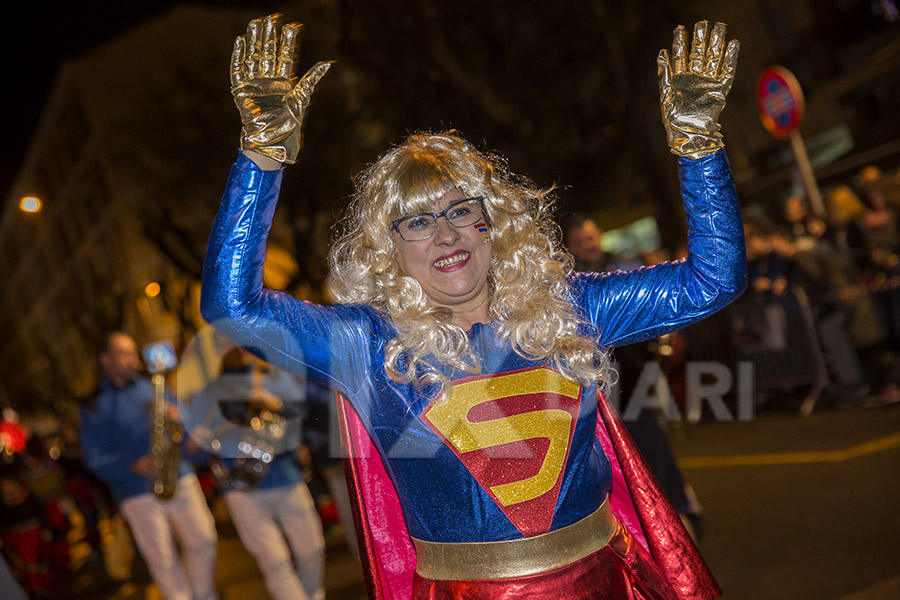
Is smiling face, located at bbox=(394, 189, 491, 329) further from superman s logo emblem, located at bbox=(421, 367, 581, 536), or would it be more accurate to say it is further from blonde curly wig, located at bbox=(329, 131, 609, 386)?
superman s logo emblem, located at bbox=(421, 367, 581, 536)

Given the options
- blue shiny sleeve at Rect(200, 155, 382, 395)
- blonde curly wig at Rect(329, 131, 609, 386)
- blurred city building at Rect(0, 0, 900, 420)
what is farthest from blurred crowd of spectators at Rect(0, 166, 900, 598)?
blue shiny sleeve at Rect(200, 155, 382, 395)

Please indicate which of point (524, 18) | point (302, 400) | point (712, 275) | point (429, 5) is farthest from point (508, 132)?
point (712, 275)

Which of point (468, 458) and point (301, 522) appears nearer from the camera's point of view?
point (468, 458)

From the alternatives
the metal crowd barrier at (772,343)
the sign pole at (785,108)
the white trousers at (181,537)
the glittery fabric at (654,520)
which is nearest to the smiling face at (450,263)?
the glittery fabric at (654,520)

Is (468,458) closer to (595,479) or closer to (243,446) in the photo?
(595,479)

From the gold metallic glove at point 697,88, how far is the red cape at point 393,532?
93 cm

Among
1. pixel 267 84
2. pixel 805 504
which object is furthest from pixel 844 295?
pixel 267 84

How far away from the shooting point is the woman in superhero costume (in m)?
1.99

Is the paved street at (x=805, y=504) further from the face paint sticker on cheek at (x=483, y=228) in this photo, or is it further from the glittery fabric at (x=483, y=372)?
the face paint sticker on cheek at (x=483, y=228)

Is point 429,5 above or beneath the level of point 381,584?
above

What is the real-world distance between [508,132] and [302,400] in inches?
285

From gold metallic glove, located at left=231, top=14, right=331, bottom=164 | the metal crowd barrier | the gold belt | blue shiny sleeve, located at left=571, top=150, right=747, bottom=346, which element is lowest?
the metal crowd barrier

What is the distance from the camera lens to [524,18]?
53.0 feet

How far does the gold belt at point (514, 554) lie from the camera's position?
6.71 ft
